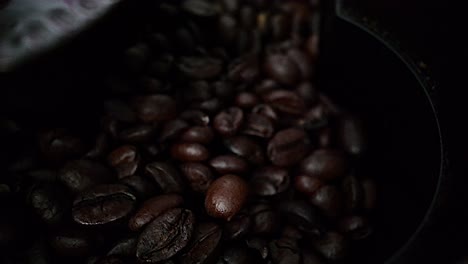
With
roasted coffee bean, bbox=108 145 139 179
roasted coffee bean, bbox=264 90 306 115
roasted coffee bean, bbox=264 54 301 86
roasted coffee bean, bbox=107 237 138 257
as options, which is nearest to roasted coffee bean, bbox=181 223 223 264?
roasted coffee bean, bbox=107 237 138 257

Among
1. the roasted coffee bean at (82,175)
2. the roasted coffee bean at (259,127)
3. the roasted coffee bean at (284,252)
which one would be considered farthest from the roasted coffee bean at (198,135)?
the roasted coffee bean at (284,252)

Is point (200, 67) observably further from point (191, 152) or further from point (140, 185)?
point (140, 185)

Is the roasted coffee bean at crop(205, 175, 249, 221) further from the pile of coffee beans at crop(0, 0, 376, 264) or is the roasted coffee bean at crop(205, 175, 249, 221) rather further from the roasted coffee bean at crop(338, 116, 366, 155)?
the roasted coffee bean at crop(338, 116, 366, 155)

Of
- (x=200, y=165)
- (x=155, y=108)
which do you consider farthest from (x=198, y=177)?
(x=155, y=108)

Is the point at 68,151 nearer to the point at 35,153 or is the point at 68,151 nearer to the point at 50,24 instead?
the point at 35,153

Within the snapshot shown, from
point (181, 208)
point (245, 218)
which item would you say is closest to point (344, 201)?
point (245, 218)

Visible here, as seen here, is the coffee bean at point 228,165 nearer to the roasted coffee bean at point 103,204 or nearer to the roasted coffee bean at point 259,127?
the roasted coffee bean at point 259,127

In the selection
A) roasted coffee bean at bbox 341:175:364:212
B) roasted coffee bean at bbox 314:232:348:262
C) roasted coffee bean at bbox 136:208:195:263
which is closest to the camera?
roasted coffee bean at bbox 136:208:195:263
